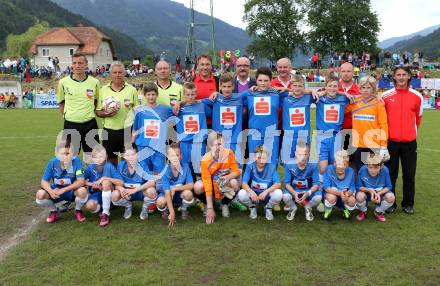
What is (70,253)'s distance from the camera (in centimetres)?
399

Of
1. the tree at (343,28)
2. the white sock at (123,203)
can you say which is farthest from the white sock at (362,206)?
the tree at (343,28)

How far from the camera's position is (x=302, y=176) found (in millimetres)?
5074

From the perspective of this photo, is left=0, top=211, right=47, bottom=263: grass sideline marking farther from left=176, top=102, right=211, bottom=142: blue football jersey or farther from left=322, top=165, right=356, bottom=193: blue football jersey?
left=322, top=165, right=356, bottom=193: blue football jersey

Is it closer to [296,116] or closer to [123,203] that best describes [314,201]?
[296,116]

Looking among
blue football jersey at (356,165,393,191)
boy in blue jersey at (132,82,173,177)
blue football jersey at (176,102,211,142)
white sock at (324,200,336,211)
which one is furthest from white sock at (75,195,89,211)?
blue football jersey at (356,165,393,191)

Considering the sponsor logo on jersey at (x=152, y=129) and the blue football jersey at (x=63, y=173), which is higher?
the sponsor logo on jersey at (x=152, y=129)

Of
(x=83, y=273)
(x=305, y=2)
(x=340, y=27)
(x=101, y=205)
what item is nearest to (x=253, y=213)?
(x=101, y=205)

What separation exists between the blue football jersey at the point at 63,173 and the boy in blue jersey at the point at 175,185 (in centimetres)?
101

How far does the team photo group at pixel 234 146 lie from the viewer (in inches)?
196

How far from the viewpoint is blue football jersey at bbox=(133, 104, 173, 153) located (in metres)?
5.30

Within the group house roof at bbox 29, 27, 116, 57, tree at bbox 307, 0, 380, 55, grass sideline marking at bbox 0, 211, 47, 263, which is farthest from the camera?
house roof at bbox 29, 27, 116, 57

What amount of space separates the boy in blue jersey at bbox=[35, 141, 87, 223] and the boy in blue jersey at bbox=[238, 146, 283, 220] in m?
1.91

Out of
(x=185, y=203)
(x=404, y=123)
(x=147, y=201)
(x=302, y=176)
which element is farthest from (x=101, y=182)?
(x=404, y=123)

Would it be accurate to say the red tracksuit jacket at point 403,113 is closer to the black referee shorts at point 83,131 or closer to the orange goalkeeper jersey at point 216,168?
the orange goalkeeper jersey at point 216,168
